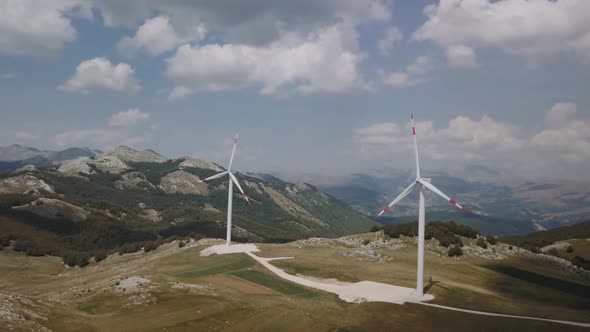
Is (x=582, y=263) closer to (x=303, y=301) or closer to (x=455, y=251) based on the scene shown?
(x=455, y=251)

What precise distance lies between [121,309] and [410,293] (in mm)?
43915

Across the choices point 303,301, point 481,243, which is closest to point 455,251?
point 481,243

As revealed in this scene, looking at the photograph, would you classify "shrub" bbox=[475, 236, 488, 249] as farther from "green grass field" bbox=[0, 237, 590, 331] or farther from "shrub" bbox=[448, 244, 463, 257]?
"shrub" bbox=[448, 244, 463, 257]

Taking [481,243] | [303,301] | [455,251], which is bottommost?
[303,301]

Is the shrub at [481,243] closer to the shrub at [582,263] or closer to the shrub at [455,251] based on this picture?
the shrub at [455,251]

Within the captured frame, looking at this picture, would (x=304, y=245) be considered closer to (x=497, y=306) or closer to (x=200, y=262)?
Result: (x=200, y=262)

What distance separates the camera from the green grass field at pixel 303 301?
52875mm

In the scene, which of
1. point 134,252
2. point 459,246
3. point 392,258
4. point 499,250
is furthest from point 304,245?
point 134,252

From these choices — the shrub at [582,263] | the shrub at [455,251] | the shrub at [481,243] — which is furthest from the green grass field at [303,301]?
the shrub at [582,263]

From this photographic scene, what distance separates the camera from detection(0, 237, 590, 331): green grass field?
173 feet

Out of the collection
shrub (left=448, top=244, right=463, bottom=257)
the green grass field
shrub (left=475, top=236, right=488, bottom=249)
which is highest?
shrub (left=475, top=236, right=488, bottom=249)

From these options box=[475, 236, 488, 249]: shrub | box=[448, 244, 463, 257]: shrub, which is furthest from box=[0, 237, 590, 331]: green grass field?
box=[475, 236, 488, 249]: shrub

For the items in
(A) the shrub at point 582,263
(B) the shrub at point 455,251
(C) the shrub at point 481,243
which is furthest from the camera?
(A) the shrub at point 582,263

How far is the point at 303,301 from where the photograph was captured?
64000 millimetres
